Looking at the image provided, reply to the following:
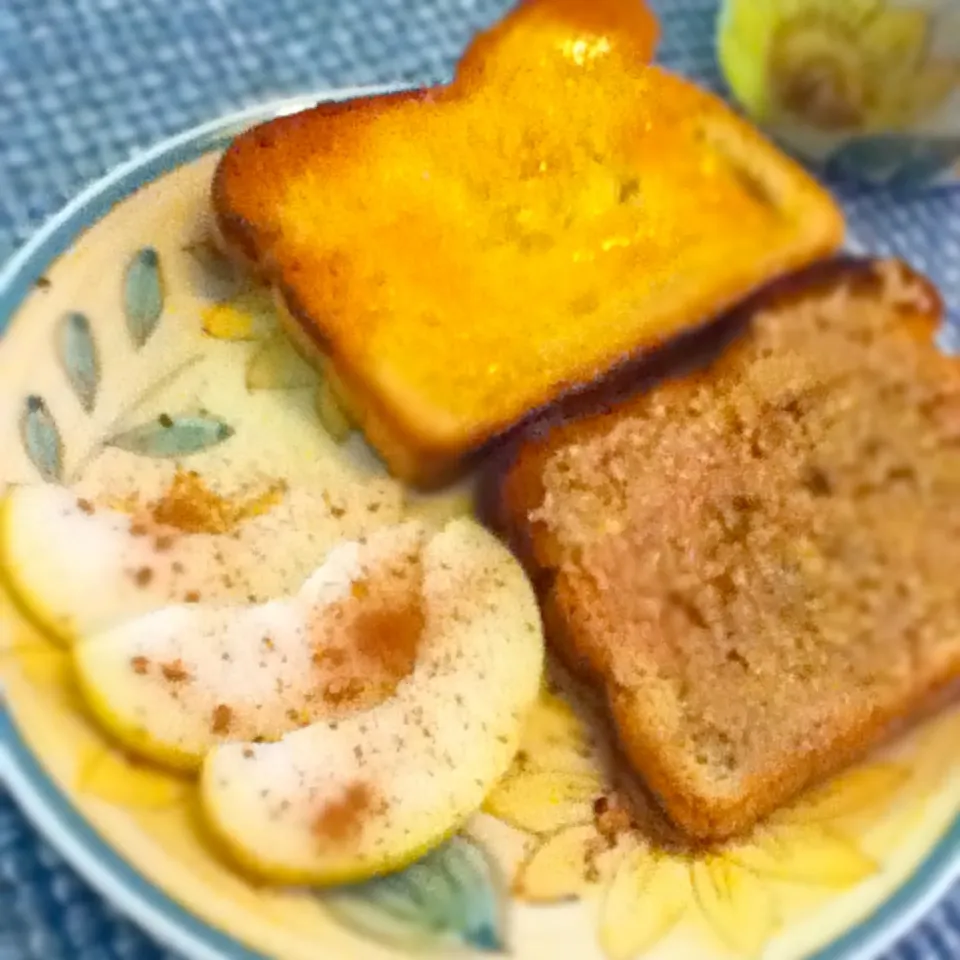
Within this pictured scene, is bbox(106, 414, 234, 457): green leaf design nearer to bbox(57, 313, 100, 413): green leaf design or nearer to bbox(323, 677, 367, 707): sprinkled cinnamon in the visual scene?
bbox(57, 313, 100, 413): green leaf design

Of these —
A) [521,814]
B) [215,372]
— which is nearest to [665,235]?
[215,372]

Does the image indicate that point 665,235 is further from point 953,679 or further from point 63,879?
point 63,879

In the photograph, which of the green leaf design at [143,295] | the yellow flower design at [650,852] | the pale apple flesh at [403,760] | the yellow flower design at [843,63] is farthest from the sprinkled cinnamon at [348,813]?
the yellow flower design at [843,63]

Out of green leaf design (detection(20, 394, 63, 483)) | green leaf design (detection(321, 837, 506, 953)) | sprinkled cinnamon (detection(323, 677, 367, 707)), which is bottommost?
green leaf design (detection(321, 837, 506, 953))

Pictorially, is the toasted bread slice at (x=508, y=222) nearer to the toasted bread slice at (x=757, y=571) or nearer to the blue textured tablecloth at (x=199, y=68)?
the toasted bread slice at (x=757, y=571)

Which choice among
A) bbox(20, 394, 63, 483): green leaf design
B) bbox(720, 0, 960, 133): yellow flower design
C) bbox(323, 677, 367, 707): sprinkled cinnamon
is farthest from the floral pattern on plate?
bbox(720, 0, 960, 133): yellow flower design

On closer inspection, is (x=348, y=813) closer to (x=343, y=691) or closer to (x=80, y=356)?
(x=343, y=691)

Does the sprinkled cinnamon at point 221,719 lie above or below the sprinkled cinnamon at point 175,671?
below
